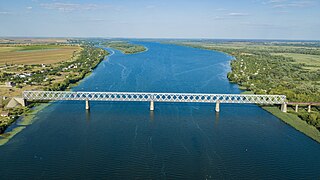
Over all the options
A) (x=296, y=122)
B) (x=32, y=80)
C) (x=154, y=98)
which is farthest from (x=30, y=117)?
(x=296, y=122)

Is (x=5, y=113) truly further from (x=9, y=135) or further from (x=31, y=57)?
(x=31, y=57)

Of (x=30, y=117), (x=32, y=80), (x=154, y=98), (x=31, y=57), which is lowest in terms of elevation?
(x=30, y=117)

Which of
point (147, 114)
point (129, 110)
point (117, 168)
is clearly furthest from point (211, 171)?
point (129, 110)

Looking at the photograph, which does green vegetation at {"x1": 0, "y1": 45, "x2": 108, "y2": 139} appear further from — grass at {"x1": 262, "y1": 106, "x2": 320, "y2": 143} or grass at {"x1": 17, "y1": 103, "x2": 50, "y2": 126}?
grass at {"x1": 262, "y1": 106, "x2": 320, "y2": 143}

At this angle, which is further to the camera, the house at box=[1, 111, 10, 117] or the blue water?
the house at box=[1, 111, 10, 117]

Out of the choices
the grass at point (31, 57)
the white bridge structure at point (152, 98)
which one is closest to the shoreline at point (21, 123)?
the white bridge structure at point (152, 98)

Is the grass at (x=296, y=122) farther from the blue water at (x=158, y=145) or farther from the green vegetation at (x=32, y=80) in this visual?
the green vegetation at (x=32, y=80)

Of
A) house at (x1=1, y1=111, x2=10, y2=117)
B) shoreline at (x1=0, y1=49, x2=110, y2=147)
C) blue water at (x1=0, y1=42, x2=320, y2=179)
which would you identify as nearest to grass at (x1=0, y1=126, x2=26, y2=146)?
shoreline at (x1=0, y1=49, x2=110, y2=147)
